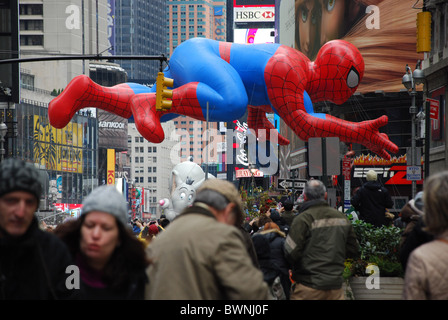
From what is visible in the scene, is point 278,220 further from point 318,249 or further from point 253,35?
point 253,35

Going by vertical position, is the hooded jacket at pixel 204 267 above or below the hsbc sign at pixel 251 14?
below

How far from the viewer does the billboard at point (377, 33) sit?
47.3 m

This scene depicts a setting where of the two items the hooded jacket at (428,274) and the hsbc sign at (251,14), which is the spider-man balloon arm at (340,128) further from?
the hsbc sign at (251,14)

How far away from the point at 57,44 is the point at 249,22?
30.4 meters

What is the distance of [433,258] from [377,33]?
152 ft

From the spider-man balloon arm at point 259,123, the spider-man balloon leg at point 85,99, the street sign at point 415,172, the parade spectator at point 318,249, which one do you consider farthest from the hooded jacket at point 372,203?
the street sign at point 415,172

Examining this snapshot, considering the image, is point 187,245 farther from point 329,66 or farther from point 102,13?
point 102,13

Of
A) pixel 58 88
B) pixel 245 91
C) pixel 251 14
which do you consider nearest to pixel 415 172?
pixel 245 91

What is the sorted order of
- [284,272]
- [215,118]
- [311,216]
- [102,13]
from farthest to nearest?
[102,13] → [215,118] → [284,272] → [311,216]

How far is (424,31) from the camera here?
Result: 2567cm

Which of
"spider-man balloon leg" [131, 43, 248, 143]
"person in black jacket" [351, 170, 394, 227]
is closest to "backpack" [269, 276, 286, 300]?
"person in black jacket" [351, 170, 394, 227]

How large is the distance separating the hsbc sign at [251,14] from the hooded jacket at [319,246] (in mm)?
116453

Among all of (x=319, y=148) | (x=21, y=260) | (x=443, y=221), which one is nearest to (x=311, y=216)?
(x=443, y=221)

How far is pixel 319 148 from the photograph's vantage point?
16844 millimetres
